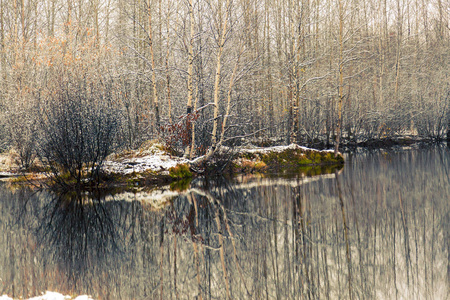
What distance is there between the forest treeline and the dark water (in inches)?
201

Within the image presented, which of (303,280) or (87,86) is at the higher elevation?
(87,86)

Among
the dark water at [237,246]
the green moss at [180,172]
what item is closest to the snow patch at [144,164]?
the green moss at [180,172]

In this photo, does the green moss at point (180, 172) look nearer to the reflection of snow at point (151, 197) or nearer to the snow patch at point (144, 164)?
the snow patch at point (144, 164)

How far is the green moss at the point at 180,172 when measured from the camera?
1381 cm

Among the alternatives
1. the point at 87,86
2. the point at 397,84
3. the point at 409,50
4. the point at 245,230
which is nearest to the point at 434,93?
the point at 397,84

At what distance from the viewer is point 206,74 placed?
17.7 meters

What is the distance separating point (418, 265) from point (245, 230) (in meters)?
2.45

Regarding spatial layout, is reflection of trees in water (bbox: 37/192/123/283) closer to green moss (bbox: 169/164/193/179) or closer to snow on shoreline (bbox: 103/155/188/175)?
snow on shoreline (bbox: 103/155/188/175)

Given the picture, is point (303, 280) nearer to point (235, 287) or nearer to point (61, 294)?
point (235, 287)

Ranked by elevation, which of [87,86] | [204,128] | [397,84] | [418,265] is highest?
[397,84]

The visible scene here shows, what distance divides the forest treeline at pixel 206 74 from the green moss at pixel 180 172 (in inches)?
47.7

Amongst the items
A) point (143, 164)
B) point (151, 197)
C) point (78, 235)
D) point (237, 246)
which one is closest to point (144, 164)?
point (143, 164)

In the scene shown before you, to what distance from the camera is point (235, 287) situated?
161 inches

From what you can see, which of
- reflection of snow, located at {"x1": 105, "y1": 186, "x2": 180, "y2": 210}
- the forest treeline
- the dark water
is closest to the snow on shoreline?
the forest treeline
